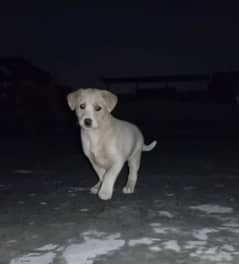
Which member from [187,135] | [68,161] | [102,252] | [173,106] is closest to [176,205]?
[102,252]

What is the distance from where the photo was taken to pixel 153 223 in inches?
128

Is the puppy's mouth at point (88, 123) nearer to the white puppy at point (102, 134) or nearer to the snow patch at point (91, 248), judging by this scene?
the white puppy at point (102, 134)

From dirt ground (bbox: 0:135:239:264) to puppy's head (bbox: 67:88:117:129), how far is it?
2.10 feet

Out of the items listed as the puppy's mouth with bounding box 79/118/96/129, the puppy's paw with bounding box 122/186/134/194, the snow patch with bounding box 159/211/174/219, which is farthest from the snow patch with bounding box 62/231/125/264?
the puppy's paw with bounding box 122/186/134/194

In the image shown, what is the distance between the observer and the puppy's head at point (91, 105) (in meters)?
3.92

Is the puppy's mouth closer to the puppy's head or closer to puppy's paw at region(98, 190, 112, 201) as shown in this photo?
the puppy's head

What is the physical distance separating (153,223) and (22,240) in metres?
0.86

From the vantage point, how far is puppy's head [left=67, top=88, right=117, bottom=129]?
392cm

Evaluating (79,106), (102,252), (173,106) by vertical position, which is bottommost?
(102,252)

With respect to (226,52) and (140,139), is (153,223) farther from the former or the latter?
(226,52)

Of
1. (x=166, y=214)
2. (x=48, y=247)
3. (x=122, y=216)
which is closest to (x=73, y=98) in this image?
(x=122, y=216)

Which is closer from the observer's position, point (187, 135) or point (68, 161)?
point (68, 161)

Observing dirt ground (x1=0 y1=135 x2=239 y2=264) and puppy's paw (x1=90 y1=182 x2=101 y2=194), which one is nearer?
dirt ground (x1=0 y1=135 x2=239 y2=264)

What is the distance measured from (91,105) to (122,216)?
973mm
